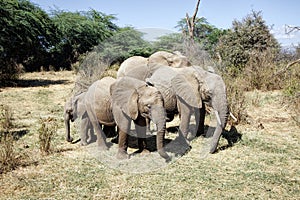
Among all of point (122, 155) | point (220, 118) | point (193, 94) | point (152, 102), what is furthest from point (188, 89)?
point (122, 155)

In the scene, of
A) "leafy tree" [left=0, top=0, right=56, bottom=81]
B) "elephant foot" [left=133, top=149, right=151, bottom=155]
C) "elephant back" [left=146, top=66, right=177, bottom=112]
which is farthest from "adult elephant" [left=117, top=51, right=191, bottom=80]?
"leafy tree" [left=0, top=0, right=56, bottom=81]

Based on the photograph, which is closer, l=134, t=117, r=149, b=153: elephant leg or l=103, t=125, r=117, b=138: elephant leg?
l=134, t=117, r=149, b=153: elephant leg

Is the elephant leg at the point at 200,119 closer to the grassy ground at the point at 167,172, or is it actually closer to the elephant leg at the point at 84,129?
the grassy ground at the point at 167,172

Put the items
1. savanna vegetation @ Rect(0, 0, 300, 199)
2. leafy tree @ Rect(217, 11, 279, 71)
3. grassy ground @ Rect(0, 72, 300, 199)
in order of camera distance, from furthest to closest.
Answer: leafy tree @ Rect(217, 11, 279, 71) → savanna vegetation @ Rect(0, 0, 300, 199) → grassy ground @ Rect(0, 72, 300, 199)

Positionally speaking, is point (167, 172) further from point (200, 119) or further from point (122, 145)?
point (200, 119)

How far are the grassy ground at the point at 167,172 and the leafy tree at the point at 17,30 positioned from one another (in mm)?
9697

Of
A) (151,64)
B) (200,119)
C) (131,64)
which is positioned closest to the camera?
(200,119)

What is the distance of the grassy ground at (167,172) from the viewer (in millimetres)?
4422

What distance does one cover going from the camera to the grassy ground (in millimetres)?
4422

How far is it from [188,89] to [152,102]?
1521mm

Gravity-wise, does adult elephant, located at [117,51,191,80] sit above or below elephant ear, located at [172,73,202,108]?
above

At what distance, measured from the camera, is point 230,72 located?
507 inches

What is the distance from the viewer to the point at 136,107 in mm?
5254

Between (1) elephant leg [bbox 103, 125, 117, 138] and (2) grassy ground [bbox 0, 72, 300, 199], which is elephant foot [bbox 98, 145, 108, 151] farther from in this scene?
(1) elephant leg [bbox 103, 125, 117, 138]
